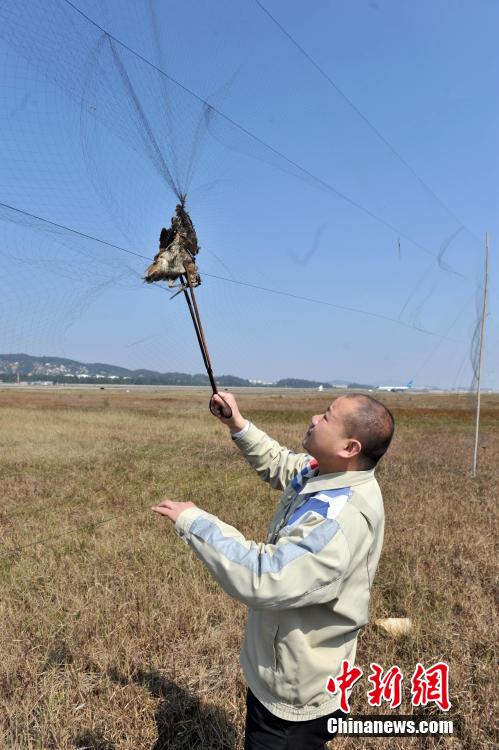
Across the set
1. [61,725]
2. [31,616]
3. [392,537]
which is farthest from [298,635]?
[392,537]

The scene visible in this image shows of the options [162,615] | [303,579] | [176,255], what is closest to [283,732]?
[303,579]

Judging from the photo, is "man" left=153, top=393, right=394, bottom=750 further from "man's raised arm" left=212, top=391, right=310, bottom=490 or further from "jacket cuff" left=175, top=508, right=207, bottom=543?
"man's raised arm" left=212, top=391, right=310, bottom=490

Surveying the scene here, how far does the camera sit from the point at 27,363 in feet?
21.5

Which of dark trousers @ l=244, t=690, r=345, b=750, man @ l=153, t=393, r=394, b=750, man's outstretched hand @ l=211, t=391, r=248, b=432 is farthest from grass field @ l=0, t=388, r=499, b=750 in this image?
man's outstretched hand @ l=211, t=391, r=248, b=432

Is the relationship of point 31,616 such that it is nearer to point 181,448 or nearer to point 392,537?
point 392,537

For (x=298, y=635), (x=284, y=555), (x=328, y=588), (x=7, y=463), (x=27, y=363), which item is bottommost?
(x=7, y=463)

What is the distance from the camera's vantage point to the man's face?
206 centimetres

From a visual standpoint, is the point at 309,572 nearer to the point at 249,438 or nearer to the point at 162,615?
the point at 249,438

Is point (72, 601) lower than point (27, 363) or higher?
lower

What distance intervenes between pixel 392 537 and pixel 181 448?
10.4 m

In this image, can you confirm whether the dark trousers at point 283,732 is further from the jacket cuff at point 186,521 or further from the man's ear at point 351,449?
the man's ear at point 351,449

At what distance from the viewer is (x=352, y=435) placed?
206 cm

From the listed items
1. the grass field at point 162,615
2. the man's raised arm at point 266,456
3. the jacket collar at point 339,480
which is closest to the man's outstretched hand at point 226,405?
the man's raised arm at point 266,456

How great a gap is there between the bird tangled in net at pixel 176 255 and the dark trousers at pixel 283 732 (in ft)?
6.51
